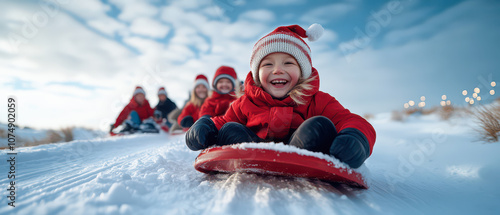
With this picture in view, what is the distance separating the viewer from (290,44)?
1.62m

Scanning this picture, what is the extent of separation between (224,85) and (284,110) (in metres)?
2.97

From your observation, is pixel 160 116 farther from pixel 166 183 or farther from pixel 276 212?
pixel 276 212

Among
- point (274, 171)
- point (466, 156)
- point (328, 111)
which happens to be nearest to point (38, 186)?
point (274, 171)

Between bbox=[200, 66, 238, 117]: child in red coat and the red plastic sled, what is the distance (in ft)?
9.37

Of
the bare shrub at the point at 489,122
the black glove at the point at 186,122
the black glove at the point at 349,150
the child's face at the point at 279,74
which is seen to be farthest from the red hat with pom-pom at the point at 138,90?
the bare shrub at the point at 489,122

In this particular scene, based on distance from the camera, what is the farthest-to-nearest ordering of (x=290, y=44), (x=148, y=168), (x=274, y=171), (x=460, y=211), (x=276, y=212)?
(x=290, y=44), (x=148, y=168), (x=274, y=171), (x=460, y=211), (x=276, y=212)

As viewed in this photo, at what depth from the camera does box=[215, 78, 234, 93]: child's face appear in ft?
14.0

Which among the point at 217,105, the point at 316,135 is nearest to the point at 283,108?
the point at 316,135

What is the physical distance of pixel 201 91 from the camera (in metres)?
5.40

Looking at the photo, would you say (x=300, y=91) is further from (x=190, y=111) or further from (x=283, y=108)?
(x=190, y=111)

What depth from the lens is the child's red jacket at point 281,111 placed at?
4.69 feet

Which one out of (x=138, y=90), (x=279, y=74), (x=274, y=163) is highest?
(x=138, y=90)

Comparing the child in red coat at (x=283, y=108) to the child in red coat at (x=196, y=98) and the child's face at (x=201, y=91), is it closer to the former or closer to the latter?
the child in red coat at (x=196, y=98)

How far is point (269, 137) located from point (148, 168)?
2.64 ft
